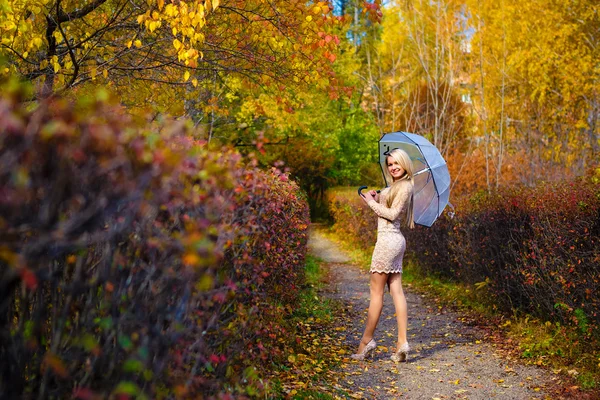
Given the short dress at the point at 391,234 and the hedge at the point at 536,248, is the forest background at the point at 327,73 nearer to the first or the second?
the short dress at the point at 391,234

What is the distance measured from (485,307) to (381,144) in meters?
2.74

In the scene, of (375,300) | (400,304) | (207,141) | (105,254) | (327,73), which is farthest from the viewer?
(327,73)

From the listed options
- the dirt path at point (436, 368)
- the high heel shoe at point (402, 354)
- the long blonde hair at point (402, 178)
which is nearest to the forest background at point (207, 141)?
the dirt path at point (436, 368)

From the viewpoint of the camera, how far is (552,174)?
45.6 feet

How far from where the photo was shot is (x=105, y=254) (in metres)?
1.97

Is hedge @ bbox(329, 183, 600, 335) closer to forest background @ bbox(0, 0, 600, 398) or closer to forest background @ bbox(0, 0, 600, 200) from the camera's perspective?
forest background @ bbox(0, 0, 600, 398)

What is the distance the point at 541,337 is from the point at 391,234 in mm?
1841

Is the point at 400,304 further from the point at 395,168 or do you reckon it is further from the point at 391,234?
the point at 395,168

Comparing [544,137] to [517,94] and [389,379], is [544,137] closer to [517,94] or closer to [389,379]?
[517,94]

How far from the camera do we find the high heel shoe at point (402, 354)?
5.62m

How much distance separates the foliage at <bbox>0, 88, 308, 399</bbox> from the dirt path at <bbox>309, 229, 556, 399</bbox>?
2.61 meters

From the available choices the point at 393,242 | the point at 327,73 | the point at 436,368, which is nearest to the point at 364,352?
the point at 436,368

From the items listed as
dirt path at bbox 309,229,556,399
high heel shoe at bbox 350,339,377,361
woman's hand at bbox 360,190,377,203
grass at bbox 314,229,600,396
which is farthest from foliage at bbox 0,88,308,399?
grass at bbox 314,229,600,396

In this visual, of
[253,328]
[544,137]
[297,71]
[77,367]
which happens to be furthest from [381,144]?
[544,137]
